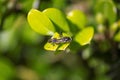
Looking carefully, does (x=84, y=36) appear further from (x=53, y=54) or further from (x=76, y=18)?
(x=53, y=54)

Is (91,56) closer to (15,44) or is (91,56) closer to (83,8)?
(83,8)

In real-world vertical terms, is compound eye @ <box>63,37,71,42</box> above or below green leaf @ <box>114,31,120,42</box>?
above

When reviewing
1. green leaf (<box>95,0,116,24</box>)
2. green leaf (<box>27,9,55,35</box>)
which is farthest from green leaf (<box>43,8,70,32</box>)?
green leaf (<box>95,0,116,24</box>)

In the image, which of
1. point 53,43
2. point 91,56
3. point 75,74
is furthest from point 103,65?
point 53,43

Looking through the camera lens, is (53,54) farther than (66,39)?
Yes

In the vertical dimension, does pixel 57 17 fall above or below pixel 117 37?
above

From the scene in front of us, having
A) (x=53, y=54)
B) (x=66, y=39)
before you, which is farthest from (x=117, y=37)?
(x=53, y=54)

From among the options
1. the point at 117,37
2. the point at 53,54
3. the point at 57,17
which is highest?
the point at 57,17

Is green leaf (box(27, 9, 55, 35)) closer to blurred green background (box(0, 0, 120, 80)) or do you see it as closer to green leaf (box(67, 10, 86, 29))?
green leaf (box(67, 10, 86, 29))
